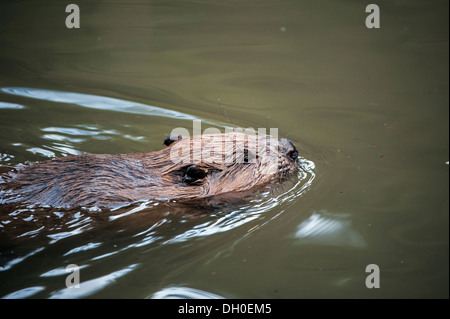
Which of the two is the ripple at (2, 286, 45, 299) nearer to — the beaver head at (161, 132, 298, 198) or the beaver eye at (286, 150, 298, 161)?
the beaver head at (161, 132, 298, 198)

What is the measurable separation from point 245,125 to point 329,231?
2119 millimetres

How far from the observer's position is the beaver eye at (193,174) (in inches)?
140

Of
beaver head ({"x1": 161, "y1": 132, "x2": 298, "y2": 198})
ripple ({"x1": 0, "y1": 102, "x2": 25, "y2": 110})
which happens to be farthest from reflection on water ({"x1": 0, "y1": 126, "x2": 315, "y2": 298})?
ripple ({"x1": 0, "y1": 102, "x2": 25, "y2": 110})

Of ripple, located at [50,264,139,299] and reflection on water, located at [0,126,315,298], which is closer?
ripple, located at [50,264,139,299]

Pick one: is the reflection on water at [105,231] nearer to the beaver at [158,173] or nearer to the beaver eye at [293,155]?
the beaver at [158,173]

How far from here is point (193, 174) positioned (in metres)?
3.59

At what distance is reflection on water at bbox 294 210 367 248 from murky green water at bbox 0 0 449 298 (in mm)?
14

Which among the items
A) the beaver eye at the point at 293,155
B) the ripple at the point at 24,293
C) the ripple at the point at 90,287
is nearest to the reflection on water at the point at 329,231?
the beaver eye at the point at 293,155

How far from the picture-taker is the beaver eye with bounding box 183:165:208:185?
3.56 meters

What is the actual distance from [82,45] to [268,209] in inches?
184

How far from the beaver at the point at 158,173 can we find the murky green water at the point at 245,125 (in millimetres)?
112

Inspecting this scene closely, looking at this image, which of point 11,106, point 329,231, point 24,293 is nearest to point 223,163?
point 329,231
